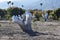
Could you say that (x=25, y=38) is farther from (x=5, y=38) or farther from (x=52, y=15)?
(x=52, y=15)

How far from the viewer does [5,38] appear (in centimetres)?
1381

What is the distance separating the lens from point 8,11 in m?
44.6

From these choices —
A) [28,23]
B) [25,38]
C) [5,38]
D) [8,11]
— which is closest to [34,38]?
[25,38]

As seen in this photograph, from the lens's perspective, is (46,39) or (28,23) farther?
(28,23)

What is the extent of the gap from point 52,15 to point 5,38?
25236mm

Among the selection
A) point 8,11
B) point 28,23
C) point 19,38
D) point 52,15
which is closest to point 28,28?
point 28,23

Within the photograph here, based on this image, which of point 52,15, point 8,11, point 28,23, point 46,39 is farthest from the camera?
point 8,11

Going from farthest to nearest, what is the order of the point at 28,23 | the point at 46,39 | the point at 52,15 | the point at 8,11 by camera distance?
1. the point at 8,11
2. the point at 52,15
3. the point at 28,23
4. the point at 46,39

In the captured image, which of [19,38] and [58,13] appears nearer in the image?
[19,38]

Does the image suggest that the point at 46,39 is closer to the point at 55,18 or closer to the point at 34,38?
the point at 34,38

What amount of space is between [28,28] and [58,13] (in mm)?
21973

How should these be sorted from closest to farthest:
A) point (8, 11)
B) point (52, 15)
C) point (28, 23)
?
point (28, 23) < point (52, 15) < point (8, 11)

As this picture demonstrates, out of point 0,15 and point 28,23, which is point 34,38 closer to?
point 28,23

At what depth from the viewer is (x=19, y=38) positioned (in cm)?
1365
